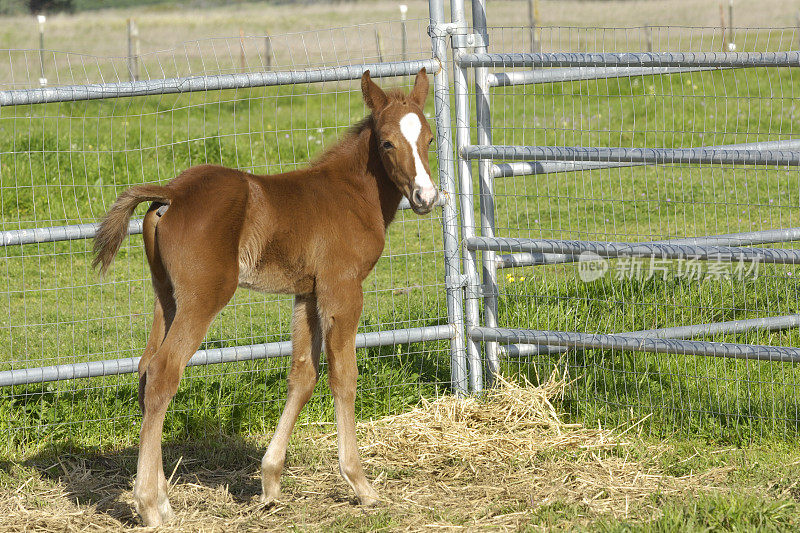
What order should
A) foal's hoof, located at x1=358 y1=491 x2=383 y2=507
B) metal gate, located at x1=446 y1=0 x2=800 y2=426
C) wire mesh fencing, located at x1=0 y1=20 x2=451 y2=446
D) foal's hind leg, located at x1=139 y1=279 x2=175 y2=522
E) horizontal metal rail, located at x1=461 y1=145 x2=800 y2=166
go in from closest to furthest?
foal's hind leg, located at x1=139 y1=279 x2=175 y2=522
foal's hoof, located at x1=358 y1=491 x2=383 y2=507
horizontal metal rail, located at x1=461 y1=145 x2=800 y2=166
metal gate, located at x1=446 y1=0 x2=800 y2=426
wire mesh fencing, located at x1=0 y1=20 x2=451 y2=446

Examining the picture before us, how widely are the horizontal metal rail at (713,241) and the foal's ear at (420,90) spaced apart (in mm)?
1075

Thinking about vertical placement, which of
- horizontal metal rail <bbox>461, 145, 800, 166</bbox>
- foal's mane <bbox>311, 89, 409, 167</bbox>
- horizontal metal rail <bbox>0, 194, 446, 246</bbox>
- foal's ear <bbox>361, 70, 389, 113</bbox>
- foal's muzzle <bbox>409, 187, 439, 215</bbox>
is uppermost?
foal's ear <bbox>361, 70, 389, 113</bbox>

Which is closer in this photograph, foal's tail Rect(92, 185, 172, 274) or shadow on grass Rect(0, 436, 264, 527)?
foal's tail Rect(92, 185, 172, 274)

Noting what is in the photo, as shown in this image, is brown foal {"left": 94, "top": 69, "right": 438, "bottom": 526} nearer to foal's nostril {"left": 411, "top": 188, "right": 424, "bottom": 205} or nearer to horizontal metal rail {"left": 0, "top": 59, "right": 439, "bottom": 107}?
foal's nostril {"left": 411, "top": 188, "right": 424, "bottom": 205}

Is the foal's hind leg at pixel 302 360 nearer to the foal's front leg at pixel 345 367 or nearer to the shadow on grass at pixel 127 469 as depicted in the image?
the foal's front leg at pixel 345 367

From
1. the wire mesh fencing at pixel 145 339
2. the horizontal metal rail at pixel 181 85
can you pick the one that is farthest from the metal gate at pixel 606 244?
the horizontal metal rail at pixel 181 85

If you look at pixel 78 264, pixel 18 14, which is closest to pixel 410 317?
pixel 78 264

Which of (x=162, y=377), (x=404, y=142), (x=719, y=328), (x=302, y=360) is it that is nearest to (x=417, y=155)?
(x=404, y=142)

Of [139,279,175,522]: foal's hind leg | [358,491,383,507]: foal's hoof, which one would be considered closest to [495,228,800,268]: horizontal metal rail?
[358,491,383,507]: foal's hoof

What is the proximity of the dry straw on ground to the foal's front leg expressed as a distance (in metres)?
0.14

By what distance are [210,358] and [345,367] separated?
0.79 m

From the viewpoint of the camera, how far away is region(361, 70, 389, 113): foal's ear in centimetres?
366

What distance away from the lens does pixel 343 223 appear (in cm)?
366

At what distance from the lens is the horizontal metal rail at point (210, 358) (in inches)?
153
